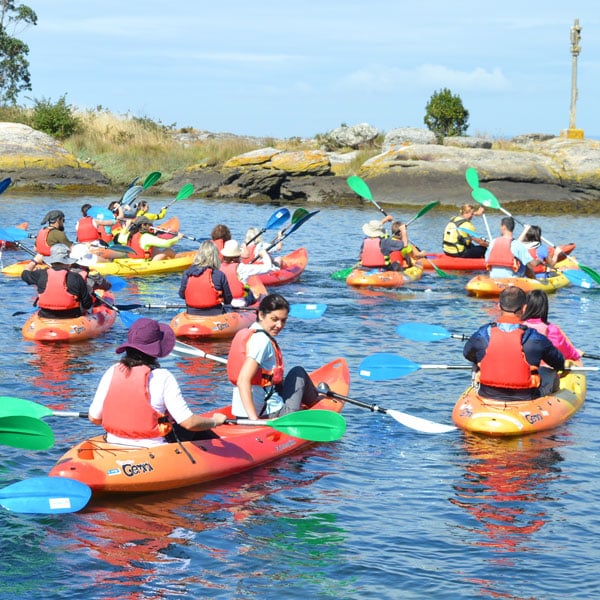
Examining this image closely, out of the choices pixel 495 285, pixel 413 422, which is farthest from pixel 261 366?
pixel 495 285

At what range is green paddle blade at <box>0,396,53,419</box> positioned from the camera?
6.65 m

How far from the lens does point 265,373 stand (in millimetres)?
7461

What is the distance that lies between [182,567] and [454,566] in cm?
159

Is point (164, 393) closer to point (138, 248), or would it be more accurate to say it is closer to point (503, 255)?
point (503, 255)

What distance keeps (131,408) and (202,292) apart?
5.52m

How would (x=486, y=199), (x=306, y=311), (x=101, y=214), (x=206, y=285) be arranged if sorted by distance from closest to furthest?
(x=306, y=311), (x=206, y=285), (x=101, y=214), (x=486, y=199)

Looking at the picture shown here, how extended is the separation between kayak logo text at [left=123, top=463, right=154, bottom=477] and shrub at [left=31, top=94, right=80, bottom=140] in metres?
35.5

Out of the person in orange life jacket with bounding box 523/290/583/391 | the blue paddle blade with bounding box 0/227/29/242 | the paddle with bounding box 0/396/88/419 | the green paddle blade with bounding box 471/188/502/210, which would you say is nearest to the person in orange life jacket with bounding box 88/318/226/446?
the paddle with bounding box 0/396/88/419

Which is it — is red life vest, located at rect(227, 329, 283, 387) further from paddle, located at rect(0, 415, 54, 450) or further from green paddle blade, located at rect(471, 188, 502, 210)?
green paddle blade, located at rect(471, 188, 502, 210)

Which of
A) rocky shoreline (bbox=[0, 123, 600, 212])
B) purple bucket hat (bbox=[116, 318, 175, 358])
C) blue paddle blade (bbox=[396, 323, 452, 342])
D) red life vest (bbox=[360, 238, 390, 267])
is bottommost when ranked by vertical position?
blue paddle blade (bbox=[396, 323, 452, 342])

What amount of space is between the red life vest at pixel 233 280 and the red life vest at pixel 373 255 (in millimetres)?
3821

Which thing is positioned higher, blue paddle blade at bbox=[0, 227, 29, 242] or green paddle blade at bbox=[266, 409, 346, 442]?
blue paddle blade at bbox=[0, 227, 29, 242]

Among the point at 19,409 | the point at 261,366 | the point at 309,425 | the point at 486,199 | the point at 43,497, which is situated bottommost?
the point at 43,497

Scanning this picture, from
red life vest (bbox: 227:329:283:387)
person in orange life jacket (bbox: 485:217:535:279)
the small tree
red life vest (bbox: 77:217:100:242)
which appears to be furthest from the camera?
the small tree
